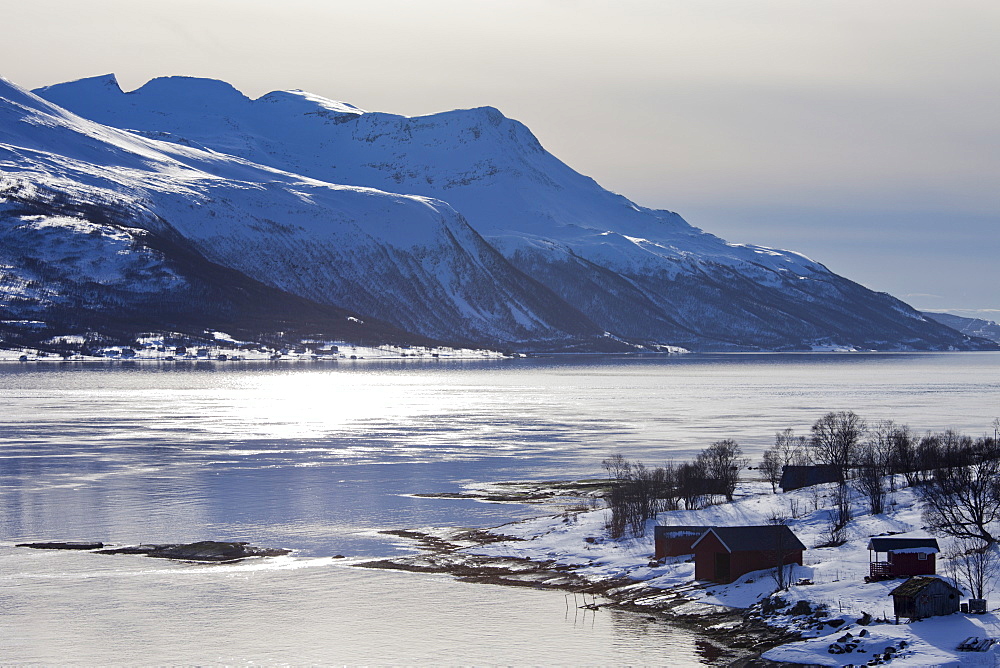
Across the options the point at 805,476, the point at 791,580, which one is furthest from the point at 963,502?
the point at 805,476

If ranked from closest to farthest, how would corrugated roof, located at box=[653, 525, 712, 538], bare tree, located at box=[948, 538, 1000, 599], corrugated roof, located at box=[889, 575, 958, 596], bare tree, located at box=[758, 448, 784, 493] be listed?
corrugated roof, located at box=[889, 575, 958, 596], bare tree, located at box=[948, 538, 1000, 599], corrugated roof, located at box=[653, 525, 712, 538], bare tree, located at box=[758, 448, 784, 493]

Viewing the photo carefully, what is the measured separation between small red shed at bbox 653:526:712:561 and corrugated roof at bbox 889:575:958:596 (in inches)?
590

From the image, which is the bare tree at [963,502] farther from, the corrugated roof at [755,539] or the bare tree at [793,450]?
the bare tree at [793,450]

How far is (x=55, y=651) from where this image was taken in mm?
47000

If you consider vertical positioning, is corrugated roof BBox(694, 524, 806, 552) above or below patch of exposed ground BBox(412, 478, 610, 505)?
above

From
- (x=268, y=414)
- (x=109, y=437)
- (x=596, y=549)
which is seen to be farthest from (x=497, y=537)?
(x=268, y=414)

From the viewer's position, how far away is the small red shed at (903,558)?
170 feet

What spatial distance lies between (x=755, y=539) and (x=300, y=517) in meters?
32.5

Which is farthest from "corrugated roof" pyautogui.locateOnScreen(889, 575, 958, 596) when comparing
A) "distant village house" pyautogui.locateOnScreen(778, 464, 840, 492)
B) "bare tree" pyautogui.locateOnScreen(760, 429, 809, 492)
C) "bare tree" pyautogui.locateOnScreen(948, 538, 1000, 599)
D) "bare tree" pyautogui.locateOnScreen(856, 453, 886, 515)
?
"bare tree" pyautogui.locateOnScreen(760, 429, 809, 492)

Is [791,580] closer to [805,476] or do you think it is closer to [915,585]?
[915,585]

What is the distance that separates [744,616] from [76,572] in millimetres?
32858

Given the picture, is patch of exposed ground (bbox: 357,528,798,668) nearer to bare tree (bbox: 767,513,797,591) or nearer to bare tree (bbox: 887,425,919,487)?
bare tree (bbox: 767,513,797,591)

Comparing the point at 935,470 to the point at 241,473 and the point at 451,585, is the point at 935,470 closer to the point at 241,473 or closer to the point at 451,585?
the point at 451,585

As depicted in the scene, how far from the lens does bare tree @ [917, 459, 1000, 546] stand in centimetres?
5734
